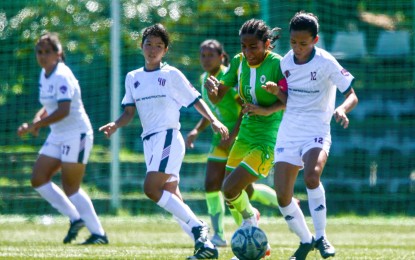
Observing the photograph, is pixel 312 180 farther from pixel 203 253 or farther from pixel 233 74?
pixel 233 74

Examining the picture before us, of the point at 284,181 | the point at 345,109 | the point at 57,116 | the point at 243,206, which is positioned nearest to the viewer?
the point at 345,109

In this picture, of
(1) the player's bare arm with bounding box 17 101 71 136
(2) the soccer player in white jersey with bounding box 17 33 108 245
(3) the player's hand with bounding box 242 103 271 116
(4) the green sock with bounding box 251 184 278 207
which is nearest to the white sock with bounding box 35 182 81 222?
(2) the soccer player in white jersey with bounding box 17 33 108 245

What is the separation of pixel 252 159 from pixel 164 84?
98cm

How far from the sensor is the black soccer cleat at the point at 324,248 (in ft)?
25.4

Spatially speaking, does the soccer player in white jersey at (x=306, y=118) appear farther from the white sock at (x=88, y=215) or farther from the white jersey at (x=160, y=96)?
the white sock at (x=88, y=215)

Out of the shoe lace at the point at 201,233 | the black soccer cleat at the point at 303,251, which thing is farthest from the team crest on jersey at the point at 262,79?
the black soccer cleat at the point at 303,251

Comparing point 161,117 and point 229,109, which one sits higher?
point 161,117

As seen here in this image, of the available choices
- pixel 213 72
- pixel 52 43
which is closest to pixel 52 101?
pixel 52 43

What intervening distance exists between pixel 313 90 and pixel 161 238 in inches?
141

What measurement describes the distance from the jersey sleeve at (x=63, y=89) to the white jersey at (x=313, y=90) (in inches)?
112

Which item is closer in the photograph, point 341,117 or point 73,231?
point 341,117

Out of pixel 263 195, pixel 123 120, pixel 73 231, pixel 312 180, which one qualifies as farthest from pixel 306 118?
pixel 73 231

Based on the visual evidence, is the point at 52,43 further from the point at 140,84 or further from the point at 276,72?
the point at 276,72

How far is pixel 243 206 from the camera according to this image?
348 inches
